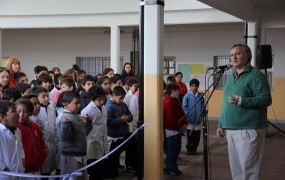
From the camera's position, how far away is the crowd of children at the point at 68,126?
161 inches

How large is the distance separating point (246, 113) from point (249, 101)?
180 millimetres

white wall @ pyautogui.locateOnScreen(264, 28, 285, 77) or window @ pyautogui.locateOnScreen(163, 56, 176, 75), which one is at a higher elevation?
white wall @ pyautogui.locateOnScreen(264, 28, 285, 77)

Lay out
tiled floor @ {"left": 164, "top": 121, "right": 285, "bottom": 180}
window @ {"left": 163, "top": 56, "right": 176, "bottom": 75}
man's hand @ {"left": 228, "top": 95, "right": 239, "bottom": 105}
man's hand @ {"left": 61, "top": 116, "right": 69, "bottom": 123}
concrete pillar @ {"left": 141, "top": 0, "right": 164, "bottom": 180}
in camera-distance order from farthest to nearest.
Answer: window @ {"left": 163, "top": 56, "right": 176, "bottom": 75}
tiled floor @ {"left": 164, "top": 121, "right": 285, "bottom": 180}
concrete pillar @ {"left": 141, "top": 0, "right": 164, "bottom": 180}
man's hand @ {"left": 61, "top": 116, "right": 69, "bottom": 123}
man's hand @ {"left": 228, "top": 95, "right": 239, "bottom": 105}

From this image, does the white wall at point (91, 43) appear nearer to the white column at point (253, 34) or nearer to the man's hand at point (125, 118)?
the white column at point (253, 34)

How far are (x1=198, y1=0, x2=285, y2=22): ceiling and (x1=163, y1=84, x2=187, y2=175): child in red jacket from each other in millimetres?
3425

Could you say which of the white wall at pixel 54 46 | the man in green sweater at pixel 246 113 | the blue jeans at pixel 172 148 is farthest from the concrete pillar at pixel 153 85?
the white wall at pixel 54 46

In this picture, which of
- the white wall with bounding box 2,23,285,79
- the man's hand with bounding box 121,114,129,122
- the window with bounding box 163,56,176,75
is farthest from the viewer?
the window with bounding box 163,56,176,75

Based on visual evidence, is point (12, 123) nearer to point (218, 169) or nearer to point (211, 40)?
point (218, 169)

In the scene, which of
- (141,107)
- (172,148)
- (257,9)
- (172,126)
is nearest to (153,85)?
(141,107)

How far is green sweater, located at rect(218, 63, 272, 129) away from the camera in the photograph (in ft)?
15.1

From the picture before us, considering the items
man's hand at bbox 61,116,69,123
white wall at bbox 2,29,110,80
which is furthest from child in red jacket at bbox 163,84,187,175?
white wall at bbox 2,29,110,80

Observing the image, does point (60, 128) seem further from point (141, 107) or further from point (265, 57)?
point (265, 57)

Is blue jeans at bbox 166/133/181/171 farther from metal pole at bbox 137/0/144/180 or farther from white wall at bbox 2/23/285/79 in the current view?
white wall at bbox 2/23/285/79

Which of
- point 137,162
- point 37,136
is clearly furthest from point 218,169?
point 37,136
